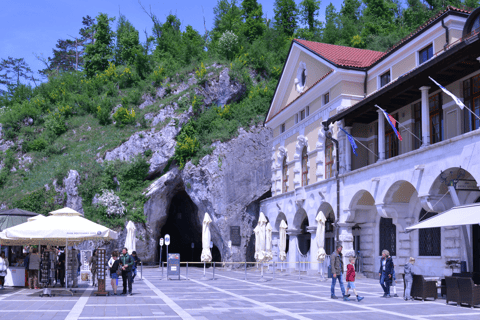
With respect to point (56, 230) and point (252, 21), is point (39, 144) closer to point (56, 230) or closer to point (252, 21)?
point (252, 21)

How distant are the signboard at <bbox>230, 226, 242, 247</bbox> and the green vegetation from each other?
5.84m

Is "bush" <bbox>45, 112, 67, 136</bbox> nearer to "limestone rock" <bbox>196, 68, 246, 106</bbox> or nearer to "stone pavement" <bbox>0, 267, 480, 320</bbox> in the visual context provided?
"limestone rock" <bbox>196, 68, 246, 106</bbox>

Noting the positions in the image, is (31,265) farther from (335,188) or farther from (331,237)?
(331,237)

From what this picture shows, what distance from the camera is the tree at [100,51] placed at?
60194mm

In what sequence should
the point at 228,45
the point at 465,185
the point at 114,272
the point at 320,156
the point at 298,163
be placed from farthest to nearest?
the point at 228,45, the point at 298,163, the point at 320,156, the point at 465,185, the point at 114,272

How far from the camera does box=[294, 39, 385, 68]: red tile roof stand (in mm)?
29069

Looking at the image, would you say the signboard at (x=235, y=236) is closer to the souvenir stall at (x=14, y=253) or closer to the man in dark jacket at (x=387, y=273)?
the souvenir stall at (x=14, y=253)

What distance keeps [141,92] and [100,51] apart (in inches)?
615

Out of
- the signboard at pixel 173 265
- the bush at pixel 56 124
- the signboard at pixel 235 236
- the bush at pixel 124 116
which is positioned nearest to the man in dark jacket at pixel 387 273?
the signboard at pixel 173 265

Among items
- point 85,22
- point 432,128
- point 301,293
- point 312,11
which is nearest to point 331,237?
point 432,128

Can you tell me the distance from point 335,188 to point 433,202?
822cm

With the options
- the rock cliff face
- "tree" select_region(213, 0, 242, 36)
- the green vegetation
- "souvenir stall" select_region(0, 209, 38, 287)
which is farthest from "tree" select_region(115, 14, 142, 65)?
"souvenir stall" select_region(0, 209, 38, 287)

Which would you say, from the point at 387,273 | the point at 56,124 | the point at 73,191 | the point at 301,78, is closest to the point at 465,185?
the point at 387,273

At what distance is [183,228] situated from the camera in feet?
163
